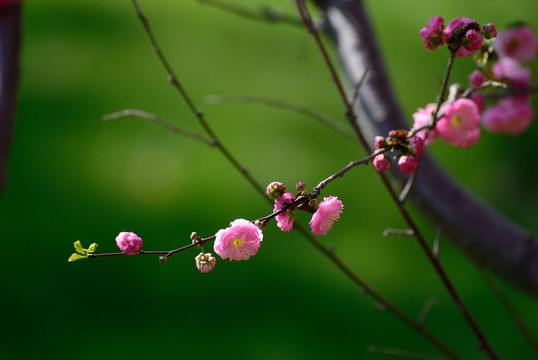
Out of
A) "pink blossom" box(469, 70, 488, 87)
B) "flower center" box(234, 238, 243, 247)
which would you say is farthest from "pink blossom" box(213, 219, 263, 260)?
"pink blossom" box(469, 70, 488, 87)

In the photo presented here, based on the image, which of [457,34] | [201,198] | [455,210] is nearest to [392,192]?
[457,34]

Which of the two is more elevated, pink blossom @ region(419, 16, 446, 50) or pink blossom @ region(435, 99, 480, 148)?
pink blossom @ region(419, 16, 446, 50)

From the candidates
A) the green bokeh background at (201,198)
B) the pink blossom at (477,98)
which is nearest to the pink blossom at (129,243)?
the pink blossom at (477,98)

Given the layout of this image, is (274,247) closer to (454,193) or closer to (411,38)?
(454,193)

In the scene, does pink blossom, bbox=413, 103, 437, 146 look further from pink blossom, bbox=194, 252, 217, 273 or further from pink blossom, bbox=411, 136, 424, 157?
pink blossom, bbox=194, 252, 217, 273

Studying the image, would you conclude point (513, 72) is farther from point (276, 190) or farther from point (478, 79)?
point (276, 190)

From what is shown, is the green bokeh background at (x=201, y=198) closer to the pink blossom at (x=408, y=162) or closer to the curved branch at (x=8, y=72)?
the curved branch at (x=8, y=72)
